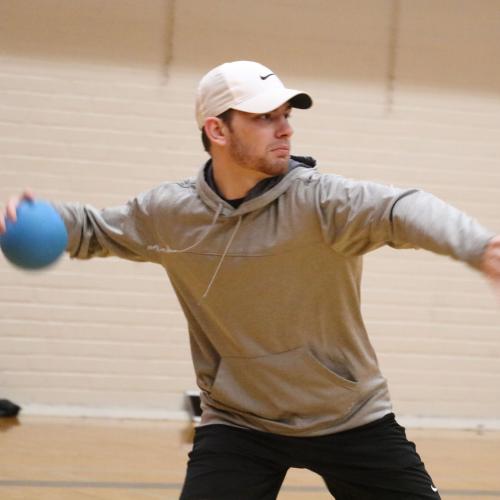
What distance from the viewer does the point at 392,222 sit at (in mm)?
2789

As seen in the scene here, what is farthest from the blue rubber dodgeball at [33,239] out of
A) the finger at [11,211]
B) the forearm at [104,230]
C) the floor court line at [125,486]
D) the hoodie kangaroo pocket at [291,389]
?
the floor court line at [125,486]

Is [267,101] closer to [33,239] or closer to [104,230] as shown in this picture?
[104,230]

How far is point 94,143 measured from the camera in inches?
297

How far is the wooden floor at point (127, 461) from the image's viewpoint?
16.9 feet

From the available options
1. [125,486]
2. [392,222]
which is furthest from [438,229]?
[125,486]

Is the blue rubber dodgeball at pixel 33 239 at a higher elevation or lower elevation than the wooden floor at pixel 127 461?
higher

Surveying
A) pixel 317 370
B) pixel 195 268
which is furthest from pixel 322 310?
pixel 195 268

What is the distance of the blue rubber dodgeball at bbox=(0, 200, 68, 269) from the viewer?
306 centimetres

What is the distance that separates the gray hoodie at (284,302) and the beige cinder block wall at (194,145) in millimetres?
4401

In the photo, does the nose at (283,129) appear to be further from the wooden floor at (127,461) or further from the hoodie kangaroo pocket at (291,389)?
the wooden floor at (127,461)

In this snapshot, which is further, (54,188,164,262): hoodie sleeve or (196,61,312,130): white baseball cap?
(54,188,164,262): hoodie sleeve

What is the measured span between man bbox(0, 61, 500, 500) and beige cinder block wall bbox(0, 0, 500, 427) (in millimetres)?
4360

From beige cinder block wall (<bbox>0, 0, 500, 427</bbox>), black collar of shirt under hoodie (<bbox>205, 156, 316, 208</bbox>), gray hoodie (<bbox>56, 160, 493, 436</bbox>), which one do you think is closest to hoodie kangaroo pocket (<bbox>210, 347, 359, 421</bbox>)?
gray hoodie (<bbox>56, 160, 493, 436</bbox>)

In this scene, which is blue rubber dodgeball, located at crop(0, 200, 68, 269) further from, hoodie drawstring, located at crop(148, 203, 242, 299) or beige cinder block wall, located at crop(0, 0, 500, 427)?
beige cinder block wall, located at crop(0, 0, 500, 427)
